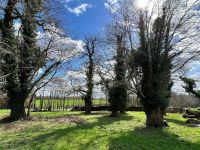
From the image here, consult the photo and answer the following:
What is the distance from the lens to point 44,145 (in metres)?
15.5

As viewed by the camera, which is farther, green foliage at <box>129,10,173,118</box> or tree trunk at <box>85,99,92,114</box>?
tree trunk at <box>85,99,92,114</box>

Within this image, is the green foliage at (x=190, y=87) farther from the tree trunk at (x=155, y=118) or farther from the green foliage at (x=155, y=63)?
the tree trunk at (x=155, y=118)

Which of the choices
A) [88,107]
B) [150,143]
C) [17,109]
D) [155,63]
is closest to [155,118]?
[155,63]

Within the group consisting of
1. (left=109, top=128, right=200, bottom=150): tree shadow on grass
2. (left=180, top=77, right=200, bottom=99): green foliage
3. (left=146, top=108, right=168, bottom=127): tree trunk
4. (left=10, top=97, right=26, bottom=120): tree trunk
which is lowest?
(left=109, top=128, right=200, bottom=150): tree shadow on grass

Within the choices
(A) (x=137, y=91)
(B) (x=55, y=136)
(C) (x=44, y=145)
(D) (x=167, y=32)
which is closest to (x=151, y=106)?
(A) (x=137, y=91)

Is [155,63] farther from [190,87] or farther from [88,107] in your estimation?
[88,107]

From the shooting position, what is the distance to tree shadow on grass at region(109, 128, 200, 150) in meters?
15.7

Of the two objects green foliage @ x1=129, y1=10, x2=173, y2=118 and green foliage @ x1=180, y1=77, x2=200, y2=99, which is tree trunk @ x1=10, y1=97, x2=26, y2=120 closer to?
green foliage @ x1=129, y1=10, x2=173, y2=118

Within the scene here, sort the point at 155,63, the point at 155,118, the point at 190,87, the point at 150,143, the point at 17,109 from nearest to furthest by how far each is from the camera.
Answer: the point at 150,143
the point at 155,118
the point at 155,63
the point at 17,109
the point at 190,87

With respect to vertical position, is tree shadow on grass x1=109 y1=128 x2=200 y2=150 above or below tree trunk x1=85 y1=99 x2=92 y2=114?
below

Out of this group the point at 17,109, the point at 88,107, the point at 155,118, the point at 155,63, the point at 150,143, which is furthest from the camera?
the point at 88,107

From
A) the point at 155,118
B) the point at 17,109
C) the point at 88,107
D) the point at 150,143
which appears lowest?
the point at 150,143

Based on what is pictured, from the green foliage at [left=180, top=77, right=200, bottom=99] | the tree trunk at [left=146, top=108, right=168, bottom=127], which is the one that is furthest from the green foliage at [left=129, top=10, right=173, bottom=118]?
the green foliage at [left=180, top=77, right=200, bottom=99]

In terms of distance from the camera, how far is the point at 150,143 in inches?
653
